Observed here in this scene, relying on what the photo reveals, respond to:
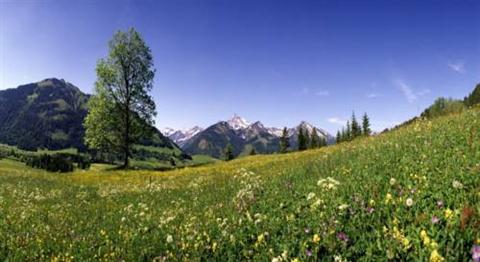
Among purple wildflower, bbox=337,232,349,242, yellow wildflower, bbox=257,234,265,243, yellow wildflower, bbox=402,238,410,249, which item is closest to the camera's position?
yellow wildflower, bbox=402,238,410,249

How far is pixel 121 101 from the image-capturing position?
48.1m

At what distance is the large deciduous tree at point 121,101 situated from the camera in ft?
152

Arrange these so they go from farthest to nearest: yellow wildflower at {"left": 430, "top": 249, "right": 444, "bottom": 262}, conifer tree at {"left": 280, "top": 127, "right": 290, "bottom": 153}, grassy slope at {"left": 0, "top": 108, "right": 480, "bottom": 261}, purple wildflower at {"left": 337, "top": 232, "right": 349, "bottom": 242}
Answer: conifer tree at {"left": 280, "top": 127, "right": 290, "bottom": 153} → purple wildflower at {"left": 337, "top": 232, "right": 349, "bottom": 242} → grassy slope at {"left": 0, "top": 108, "right": 480, "bottom": 261} → yellow wildflower at {"left": 430, "top": 249, "right": 444, "bottom": 262}

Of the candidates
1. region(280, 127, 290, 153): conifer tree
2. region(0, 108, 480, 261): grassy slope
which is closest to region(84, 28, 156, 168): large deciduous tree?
region(0, 108, 480, 261): grassy slope

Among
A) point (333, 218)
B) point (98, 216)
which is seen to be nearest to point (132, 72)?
point (98, 216)

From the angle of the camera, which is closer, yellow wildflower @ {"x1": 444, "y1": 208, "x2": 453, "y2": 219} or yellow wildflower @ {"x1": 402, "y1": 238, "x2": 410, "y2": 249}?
yellow wildflower @ {"x1": 402, "y1": 238, "x2": 410, "y2": 249}

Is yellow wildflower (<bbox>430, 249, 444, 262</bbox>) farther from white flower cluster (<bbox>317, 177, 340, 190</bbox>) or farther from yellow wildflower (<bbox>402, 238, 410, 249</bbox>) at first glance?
white flower cluster (<bbox>317, 177, 340, 190</bbox>)

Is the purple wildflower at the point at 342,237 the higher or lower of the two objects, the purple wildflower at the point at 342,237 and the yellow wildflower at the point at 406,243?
the lower

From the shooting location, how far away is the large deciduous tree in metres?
A: 46.5

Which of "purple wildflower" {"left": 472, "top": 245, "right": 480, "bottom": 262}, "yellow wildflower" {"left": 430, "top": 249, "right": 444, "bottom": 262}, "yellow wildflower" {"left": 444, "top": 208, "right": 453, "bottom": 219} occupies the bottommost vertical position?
"yellow wildflower" {"left": 430, "top": 249, "right": 444, "bottom": 262}

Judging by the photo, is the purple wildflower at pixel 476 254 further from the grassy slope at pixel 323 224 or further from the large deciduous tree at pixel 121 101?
the large deciduous tree at pixel 121 101

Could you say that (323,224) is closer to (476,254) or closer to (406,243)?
(406,243)

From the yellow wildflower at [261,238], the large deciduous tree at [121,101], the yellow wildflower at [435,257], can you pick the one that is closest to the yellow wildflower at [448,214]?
the yellow wildflower at [435,257]

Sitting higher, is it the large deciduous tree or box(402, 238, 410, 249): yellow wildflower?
the large deciduous tree
